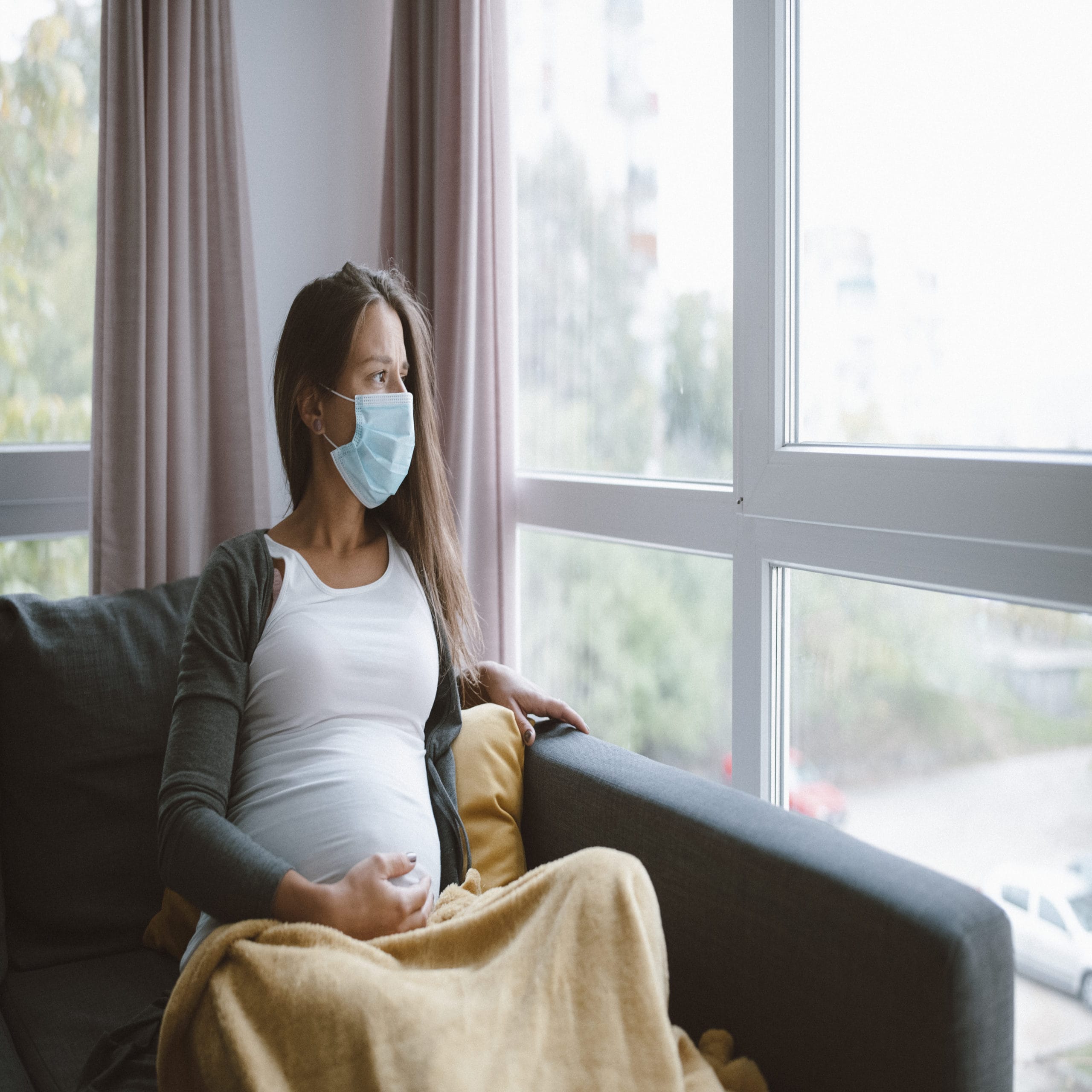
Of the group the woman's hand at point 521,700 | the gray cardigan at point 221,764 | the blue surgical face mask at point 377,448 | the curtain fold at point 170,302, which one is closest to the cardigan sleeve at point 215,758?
the gray cardigan at point 221,764

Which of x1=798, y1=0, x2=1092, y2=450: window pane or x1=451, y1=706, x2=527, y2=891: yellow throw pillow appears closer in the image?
x1=798, y1=0, x2=1092, y2=450: window pane

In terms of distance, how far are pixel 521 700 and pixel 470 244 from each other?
1.02 metres

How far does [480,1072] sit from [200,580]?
0.74 m

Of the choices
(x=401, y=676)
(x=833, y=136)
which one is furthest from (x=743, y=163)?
(x=401, y=676)

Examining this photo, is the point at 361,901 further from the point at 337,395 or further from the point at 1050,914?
the point at 1050,914

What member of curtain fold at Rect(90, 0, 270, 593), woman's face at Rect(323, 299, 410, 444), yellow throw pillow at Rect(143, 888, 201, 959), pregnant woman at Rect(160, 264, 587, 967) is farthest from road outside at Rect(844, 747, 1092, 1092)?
curtain fold at Rect(90, 0, 270, 593)

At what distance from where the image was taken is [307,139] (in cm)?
244

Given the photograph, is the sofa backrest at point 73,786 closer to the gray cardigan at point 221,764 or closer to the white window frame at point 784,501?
the gray cardigan at point 221,764

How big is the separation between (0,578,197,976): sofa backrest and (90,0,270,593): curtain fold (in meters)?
0.42

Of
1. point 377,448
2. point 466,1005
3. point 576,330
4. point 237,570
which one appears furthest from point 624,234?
point 466,1005

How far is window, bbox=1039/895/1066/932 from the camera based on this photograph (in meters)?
1.25

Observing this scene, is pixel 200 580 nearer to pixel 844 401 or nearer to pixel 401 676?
pixel 401 676

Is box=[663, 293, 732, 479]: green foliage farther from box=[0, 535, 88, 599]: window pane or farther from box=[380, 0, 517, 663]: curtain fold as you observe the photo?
box=[0, 535, 88, 599]: window pane

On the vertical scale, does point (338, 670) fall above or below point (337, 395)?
below
